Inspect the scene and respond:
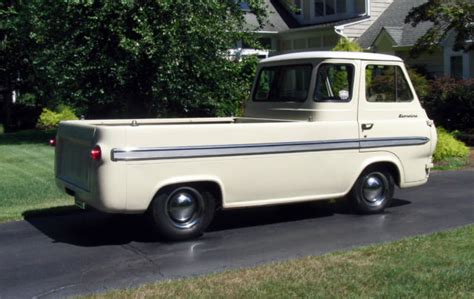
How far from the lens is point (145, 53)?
14.2 m

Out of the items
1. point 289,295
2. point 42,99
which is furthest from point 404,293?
point 42,99

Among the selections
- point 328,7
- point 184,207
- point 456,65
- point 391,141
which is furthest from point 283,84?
point 328,7

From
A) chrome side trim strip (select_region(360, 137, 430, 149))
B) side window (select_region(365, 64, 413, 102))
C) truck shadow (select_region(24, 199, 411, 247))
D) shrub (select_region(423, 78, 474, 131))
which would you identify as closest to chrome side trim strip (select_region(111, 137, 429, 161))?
chrome side trim strip (select_region(360, 137, 430, 149))

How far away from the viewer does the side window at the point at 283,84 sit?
8258mm

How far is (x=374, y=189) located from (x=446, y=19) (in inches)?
402

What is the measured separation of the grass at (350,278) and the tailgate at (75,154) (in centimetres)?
195

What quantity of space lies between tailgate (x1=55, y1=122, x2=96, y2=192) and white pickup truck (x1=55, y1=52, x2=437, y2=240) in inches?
0.5

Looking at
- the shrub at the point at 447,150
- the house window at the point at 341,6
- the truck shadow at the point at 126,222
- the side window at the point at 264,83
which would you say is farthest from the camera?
the house window at the point at 341,6

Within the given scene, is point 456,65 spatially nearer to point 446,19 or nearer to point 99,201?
Answer: point 446,19

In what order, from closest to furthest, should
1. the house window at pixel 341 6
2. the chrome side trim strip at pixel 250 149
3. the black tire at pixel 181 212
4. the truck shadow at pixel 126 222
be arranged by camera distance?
the chrome side trim strip at pixel 250 149, the black tire at pixel 181 212, the truck shadow at pixel 126 222, the house window at pixel 341 6

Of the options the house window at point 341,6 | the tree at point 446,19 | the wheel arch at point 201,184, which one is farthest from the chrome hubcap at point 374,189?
the house window at point 341,6

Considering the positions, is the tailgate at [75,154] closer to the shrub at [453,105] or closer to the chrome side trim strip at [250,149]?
the chrome side trim strip at [250,149]

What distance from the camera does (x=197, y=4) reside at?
1420cm

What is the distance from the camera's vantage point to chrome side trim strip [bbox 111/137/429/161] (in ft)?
21.6
